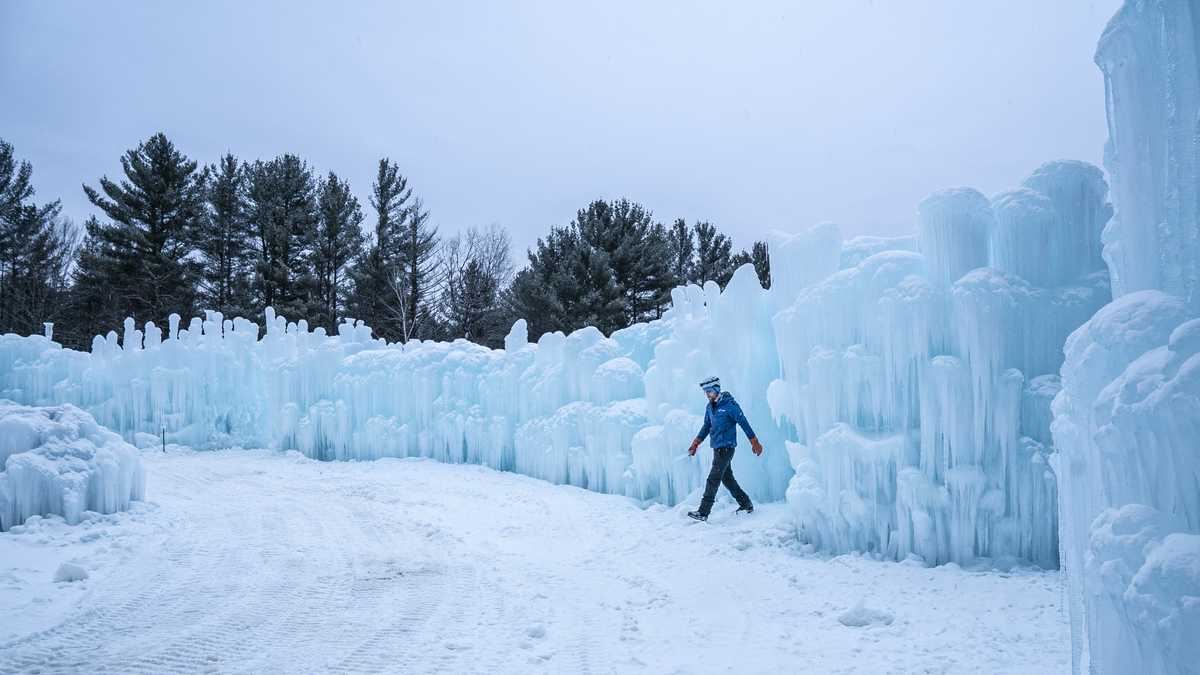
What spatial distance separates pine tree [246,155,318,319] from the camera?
26359mm

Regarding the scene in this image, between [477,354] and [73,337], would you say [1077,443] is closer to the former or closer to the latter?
[477,354]

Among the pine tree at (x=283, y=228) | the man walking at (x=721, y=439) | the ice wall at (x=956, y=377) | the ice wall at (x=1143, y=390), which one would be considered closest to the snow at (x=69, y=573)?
the man walking at (x=721, y=439)

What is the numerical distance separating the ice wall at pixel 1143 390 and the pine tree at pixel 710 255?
2583cm

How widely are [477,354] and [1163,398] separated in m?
11.1

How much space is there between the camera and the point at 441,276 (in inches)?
1179

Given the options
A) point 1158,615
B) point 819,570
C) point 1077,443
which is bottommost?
point 819,570

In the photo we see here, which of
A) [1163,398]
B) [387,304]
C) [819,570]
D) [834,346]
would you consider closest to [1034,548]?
[819,570]

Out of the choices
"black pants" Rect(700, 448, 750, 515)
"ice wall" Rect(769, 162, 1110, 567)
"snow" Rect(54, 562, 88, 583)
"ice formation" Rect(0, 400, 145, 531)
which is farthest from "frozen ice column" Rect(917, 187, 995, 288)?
"ice formation" Rect(0, 400, 145, 531)

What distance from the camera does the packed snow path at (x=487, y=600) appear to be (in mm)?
3496

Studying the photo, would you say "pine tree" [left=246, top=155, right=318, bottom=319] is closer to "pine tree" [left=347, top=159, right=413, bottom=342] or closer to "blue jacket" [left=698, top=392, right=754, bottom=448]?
"pine tree" [left=347, top=159, right=413, bottom=342]

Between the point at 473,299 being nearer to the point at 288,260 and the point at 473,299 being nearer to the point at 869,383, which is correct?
the point at 288,260

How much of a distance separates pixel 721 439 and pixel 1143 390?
15.1 ft

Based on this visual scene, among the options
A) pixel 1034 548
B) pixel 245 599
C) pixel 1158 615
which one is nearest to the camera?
pixel 1158 615

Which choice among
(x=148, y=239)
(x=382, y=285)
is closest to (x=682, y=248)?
(x=382, y=285)
